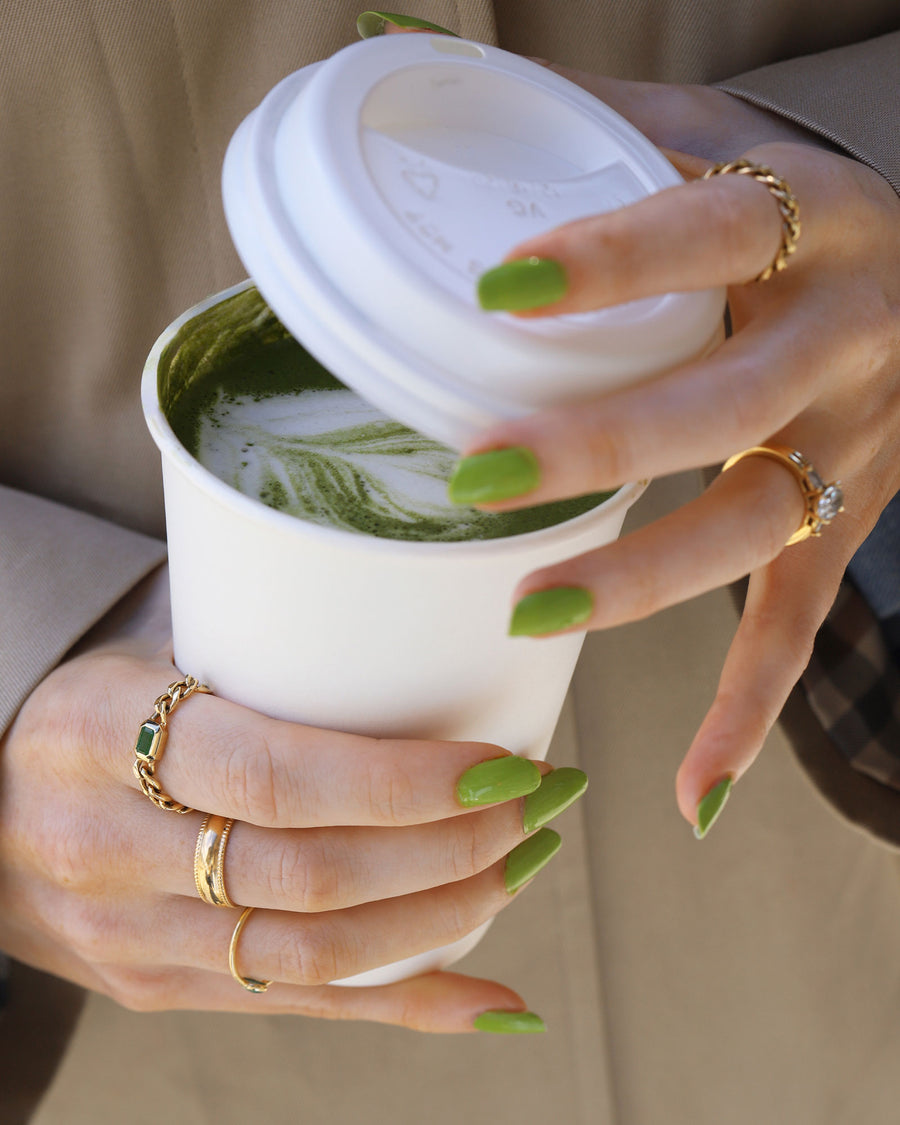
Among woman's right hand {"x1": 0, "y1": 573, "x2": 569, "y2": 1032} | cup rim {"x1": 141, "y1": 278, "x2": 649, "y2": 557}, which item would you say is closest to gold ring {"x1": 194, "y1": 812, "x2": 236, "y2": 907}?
woman's right hand {"x1": 0, "y1": 573, "x2": 569, "y2": 1032}

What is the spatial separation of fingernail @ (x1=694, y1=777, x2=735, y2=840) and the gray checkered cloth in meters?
0.40

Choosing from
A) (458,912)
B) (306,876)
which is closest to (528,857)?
(458,912)

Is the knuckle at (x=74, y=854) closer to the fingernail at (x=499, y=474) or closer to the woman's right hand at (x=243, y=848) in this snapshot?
the woman's right hand at (x=243, y=848)

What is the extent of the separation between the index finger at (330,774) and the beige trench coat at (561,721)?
0.26 feet

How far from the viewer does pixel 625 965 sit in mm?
1040

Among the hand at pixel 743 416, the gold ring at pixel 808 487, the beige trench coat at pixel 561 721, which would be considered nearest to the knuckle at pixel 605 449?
the hand at pixel 743 416

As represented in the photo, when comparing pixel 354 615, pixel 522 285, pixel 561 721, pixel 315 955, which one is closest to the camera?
pixel 522 285

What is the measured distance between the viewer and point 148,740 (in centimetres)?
52

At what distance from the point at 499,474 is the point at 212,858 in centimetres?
32

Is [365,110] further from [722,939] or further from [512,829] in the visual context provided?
[722,939]

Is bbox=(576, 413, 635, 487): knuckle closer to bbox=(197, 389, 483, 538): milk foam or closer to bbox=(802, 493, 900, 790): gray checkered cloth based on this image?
bbox=(197, 389, 483, 538): milk foam

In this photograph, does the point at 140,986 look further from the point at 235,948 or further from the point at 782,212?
the point at 782,212

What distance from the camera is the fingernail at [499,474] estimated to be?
34 centimetres

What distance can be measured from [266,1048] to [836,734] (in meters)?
0.67
